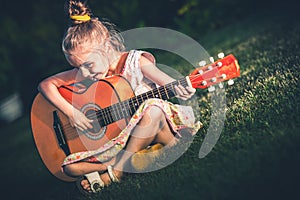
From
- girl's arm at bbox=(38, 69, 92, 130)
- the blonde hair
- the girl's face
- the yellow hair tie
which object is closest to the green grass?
girl's arm at bbox=(38, 69, 92, 130)

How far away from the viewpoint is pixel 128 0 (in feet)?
32.4

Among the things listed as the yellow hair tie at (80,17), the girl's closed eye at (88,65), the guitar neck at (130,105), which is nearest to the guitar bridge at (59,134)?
→ the guitar neck at (130,105)

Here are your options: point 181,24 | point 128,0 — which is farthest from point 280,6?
point 128,0

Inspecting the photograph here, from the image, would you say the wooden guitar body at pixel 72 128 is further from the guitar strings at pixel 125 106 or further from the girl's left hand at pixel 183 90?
the girl's left hand at pixel 183 90

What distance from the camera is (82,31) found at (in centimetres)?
311

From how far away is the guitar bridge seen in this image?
10.5ft

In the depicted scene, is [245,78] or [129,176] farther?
[245,78]

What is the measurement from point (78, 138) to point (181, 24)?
6.90m

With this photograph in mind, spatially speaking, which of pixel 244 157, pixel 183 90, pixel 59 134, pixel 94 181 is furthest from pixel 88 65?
pixel 244 157

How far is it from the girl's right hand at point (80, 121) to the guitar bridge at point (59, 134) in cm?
18

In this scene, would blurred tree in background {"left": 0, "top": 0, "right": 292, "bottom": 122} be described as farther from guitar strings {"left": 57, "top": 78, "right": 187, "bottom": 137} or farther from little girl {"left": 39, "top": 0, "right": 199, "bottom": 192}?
guitar strings {"left": 57, "top": 78, "right": 187, "bottom": 137}

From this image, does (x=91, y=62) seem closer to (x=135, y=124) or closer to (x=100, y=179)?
(x=135, y=124)

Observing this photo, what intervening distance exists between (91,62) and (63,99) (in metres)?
0.42

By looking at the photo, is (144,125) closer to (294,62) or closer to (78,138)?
(78,138)
